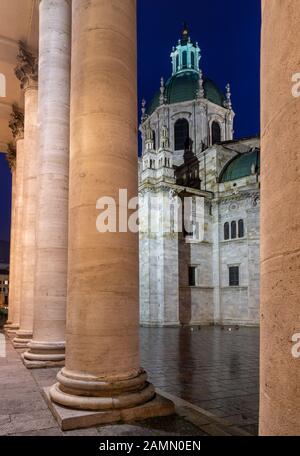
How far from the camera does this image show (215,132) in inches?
2313

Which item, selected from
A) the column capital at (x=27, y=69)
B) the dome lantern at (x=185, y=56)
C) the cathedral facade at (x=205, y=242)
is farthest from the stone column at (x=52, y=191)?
the dome lantern at (x=185, y=56)

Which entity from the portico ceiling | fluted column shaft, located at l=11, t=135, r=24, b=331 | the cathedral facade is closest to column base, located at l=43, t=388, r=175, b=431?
the portico ceiling

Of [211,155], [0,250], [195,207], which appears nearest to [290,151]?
[195,207]

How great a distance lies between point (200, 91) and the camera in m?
56.9

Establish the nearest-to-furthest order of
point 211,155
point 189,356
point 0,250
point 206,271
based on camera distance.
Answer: point 189,356, point 206,271, point 211,155, point 0,250

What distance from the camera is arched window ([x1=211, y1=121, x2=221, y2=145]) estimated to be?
58062 mm

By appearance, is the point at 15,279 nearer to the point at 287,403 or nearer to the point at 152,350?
the point at 152,350

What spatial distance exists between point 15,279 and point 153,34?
11763cm

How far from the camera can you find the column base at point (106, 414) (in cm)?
588

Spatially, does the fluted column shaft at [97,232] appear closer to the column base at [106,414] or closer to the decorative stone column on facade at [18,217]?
the column base at [106,414]

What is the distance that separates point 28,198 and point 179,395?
9573 mm

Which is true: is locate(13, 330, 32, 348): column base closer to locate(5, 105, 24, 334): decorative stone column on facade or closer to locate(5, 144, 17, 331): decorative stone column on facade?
locate(5, 105, 24, 334): decorative stone column on facade

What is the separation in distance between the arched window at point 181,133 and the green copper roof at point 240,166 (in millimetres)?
9504

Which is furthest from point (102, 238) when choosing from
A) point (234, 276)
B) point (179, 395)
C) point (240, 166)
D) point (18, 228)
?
point (240, 166)
